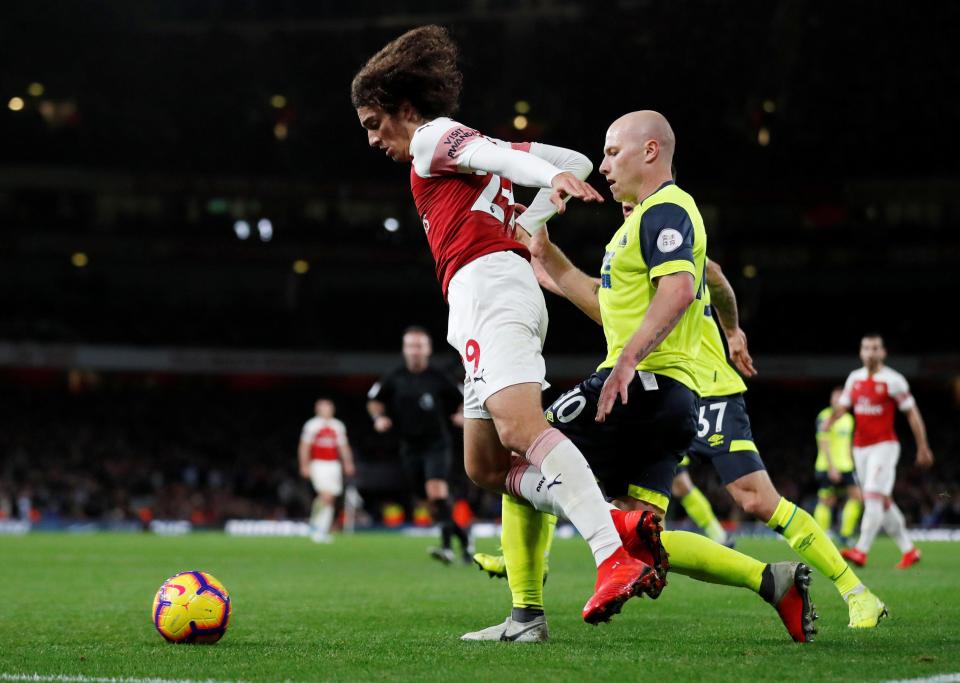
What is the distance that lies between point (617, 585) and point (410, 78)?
2.12 m

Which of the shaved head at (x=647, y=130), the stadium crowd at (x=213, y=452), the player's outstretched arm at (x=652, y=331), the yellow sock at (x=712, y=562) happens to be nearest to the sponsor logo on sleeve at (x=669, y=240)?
the player's outstretched arm at (x=652, y=331)

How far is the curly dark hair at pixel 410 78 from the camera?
4.79m

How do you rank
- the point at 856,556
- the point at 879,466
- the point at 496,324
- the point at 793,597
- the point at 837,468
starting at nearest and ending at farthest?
the point at 496,324
the point at 793,597
the point at 856,556
the point at 879,466
the point at 837,468

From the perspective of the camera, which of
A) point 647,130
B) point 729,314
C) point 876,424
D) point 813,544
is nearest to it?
point 647,130

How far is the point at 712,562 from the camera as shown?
5004mm

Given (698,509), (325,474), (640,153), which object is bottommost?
(698,509)

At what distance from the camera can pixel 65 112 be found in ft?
113

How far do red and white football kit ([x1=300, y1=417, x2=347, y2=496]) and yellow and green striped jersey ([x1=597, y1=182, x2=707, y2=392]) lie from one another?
53.4ft

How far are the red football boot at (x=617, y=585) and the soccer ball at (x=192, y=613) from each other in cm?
176

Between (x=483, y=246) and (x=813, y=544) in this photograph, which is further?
(x=813, y=544)

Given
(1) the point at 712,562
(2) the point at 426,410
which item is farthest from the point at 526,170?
(2) the point at 426,410

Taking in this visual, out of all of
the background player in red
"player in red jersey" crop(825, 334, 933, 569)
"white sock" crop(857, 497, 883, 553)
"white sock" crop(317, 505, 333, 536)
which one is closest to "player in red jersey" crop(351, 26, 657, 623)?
"white sock" crop(857, 497, 883, 553)

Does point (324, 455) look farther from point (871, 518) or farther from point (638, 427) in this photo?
point (638, 427)

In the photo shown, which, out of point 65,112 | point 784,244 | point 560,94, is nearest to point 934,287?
point 784,244
